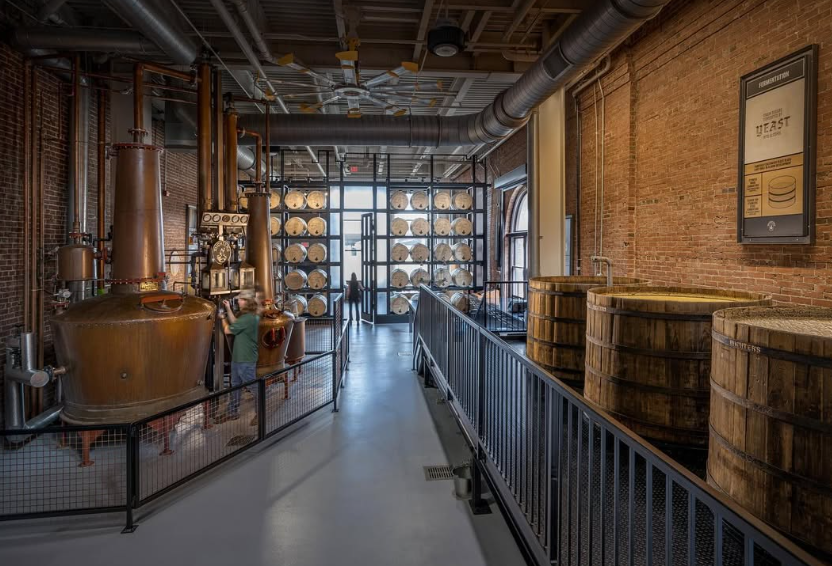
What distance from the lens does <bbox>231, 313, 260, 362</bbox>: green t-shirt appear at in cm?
599

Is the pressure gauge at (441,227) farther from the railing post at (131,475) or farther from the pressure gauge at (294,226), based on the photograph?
the railing post at (131,475)

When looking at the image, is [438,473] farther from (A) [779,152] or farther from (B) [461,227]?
(B) [461,227]

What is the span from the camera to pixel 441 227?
13078 millimetres

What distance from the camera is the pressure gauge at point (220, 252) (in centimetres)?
601

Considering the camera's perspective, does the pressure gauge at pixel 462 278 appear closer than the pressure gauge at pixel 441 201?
Yes

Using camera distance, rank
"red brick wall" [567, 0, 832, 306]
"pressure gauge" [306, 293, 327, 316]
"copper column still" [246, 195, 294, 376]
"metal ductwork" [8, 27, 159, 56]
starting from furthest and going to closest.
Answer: "pressure gauge" [306, 293, 327, 316] → "copper column still" [246, 195, 294, 376] → "metal ductwork" [8, 27, 159, 56] → "red brick wall" [567, 0, 832, 306]

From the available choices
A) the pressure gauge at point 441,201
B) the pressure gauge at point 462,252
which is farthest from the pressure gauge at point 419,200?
the pressure gauge at point 462,252

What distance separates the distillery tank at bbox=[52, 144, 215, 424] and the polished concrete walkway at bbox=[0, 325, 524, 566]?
3.42 ft

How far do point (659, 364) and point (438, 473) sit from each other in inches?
99.8

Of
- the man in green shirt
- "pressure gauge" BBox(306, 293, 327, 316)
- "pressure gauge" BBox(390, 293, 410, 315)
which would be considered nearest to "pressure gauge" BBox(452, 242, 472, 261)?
"pressure gauge" BBox(390, 293, 410, 315)

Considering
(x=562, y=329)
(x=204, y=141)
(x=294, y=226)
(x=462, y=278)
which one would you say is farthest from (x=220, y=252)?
(x=462, y=278)

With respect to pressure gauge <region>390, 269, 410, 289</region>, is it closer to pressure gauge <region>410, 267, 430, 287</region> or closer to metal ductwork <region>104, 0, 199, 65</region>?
pressure gauge <region>410, 267, 430, 287</region>

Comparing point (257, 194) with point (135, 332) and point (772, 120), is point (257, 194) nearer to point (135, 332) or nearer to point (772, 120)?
point (135, 332)

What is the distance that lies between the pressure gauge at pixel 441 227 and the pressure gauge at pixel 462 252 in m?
0.50
